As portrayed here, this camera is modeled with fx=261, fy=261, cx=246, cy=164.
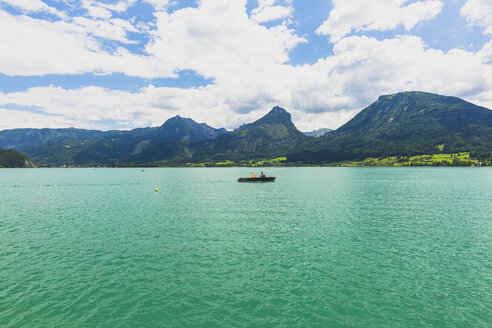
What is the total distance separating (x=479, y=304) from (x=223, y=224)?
35415 mm

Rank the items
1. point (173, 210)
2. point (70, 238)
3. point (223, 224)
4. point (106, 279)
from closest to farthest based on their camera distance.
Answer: point (106, 279) < point (70, 238) < point (223, 224) < point (173, 210)

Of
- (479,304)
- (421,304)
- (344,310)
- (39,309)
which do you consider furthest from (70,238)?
(479,304)

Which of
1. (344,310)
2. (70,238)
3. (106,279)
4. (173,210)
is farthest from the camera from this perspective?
(173,210)

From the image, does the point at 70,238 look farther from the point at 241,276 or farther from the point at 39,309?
the point at 241,276

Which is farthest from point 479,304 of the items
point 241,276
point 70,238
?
point 70,238

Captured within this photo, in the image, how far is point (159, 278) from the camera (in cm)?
2519

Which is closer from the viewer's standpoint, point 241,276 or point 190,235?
point 241,276

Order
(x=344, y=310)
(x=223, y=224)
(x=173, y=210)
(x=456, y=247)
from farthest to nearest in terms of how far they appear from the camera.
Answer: (x=173, y=210), (x=223, y=224), (x=456, y=247), (x=344, y=310)

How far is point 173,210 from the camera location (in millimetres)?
63406

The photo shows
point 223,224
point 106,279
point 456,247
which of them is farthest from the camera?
point 223,224

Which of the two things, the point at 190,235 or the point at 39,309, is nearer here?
the point at 39,309

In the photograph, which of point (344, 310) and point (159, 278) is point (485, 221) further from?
point (159, 278)

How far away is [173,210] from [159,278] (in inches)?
1548

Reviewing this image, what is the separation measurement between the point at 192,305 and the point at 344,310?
1159cm
